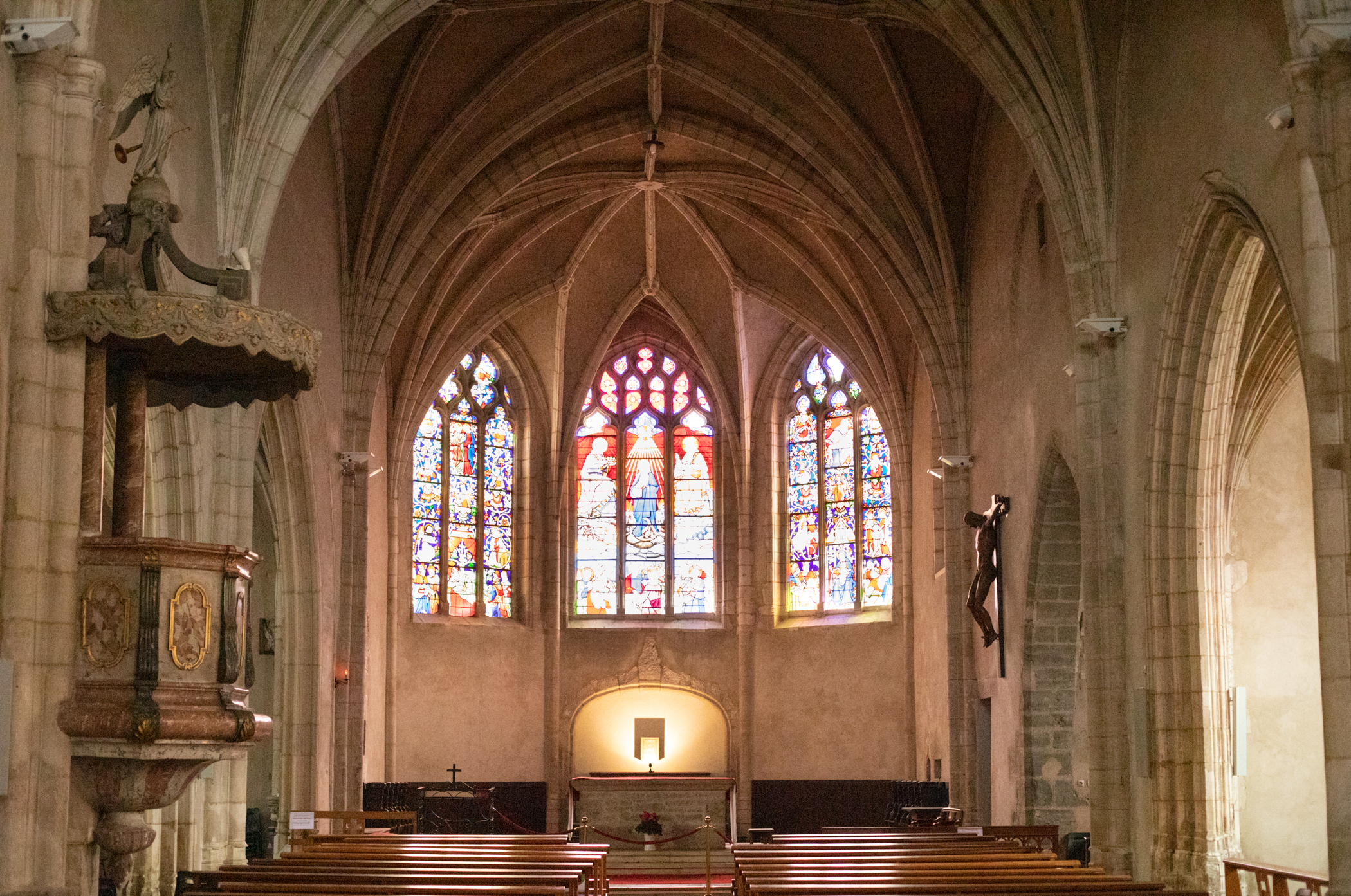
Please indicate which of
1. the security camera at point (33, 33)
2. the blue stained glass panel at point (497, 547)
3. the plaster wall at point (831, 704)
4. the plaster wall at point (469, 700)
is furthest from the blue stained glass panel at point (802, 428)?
the security camera at point (33, 33)

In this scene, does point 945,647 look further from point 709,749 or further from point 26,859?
point 26,859

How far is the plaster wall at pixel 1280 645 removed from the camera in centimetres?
1550

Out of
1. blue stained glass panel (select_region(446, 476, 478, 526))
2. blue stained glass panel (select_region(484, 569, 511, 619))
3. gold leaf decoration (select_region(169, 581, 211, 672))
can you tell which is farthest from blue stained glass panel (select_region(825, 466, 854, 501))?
gold leaf decoration (select_region(169, 581, 211, 672))

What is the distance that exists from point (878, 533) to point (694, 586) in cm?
309

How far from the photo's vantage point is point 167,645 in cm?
759

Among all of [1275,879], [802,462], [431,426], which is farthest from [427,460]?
[1275,879]

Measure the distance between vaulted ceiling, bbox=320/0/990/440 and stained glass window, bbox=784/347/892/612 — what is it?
1870 millimetres

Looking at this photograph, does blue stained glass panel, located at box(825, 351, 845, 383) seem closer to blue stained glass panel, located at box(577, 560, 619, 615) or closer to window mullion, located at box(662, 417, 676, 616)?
window mullion, located at box(662, 417, 676, 616)

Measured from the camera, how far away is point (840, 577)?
23922 millimetres

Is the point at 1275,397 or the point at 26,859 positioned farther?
the point at 1275,397

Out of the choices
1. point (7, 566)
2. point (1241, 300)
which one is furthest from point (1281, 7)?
point (7, 566)

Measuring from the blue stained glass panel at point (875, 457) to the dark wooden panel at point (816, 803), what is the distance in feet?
14.3

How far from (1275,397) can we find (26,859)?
12.2m

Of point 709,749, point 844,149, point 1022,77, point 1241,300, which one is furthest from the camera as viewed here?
point 709,749
